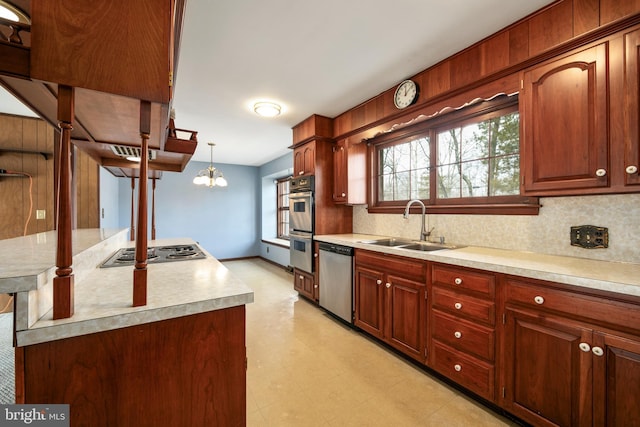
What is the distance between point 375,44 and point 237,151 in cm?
392

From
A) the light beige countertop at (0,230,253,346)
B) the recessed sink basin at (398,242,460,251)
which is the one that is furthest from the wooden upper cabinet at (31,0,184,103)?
the recessed sink basin at (398,242,460,251)

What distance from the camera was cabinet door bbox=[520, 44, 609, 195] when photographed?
144 centimetres

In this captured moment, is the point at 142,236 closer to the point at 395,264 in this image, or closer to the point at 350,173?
the point at 395,264

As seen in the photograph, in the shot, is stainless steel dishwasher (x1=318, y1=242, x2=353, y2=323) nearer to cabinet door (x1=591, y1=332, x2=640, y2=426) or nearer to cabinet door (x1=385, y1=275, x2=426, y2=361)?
cabinet door (x1=385, y1=275, x2=426, y2=361)

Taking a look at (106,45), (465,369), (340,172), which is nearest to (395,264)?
(465,369)

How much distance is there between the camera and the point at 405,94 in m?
2.46

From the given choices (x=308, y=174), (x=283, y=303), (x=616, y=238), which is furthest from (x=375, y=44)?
(x=283, y=303)

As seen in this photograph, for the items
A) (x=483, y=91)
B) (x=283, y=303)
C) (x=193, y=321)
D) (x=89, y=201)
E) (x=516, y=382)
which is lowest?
(x=283, y=303)

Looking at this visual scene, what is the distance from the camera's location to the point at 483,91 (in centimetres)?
196

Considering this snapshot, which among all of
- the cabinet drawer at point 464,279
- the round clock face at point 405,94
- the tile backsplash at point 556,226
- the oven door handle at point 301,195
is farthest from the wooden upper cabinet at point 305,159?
the cabinet drawer at point 464,279

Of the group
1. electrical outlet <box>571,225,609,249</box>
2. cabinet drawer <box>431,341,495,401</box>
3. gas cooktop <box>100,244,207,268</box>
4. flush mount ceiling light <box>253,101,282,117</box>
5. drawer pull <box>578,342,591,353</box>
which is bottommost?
cabinet drawer <box>431,341,495,401</box>

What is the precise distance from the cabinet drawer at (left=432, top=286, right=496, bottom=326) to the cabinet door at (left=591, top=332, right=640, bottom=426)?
1.50 feet

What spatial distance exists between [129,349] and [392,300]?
1947 mm

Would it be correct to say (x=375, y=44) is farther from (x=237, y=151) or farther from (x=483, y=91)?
(x=237, y=151)
